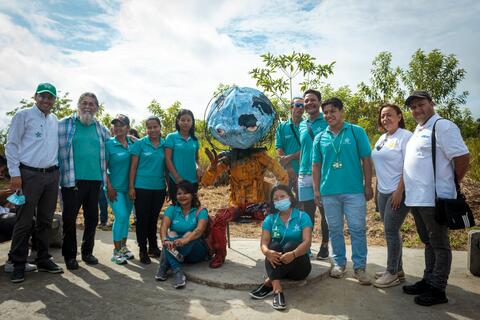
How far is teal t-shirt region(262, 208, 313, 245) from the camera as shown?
368 cm

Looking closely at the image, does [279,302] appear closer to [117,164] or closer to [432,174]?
[432,174]

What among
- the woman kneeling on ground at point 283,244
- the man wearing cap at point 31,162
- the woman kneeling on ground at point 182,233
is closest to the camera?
the woman kneeling on ground at point 283,244

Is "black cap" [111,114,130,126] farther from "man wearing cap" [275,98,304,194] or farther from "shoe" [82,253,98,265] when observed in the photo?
"man wearing cap" [275,98,304,194]

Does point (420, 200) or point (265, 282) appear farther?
point (265, 282)

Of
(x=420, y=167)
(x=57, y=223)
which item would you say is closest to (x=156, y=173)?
(x=57, y=223)

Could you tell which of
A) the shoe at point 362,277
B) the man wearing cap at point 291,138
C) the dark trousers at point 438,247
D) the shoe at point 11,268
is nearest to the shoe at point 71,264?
the shoe at point 11,268

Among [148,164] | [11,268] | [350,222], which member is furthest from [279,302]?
[11,268]

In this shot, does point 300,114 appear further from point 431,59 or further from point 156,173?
point 431,59

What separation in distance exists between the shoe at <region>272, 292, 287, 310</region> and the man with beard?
94.6 inches

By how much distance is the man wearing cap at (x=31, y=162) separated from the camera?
152 inches

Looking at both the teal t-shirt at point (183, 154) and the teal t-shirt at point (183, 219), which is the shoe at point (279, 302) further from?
the teal t-shirt at point (183, 154)

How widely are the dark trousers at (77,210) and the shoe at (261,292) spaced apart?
218cm

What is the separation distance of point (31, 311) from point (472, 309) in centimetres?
379

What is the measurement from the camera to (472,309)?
3262 mm
